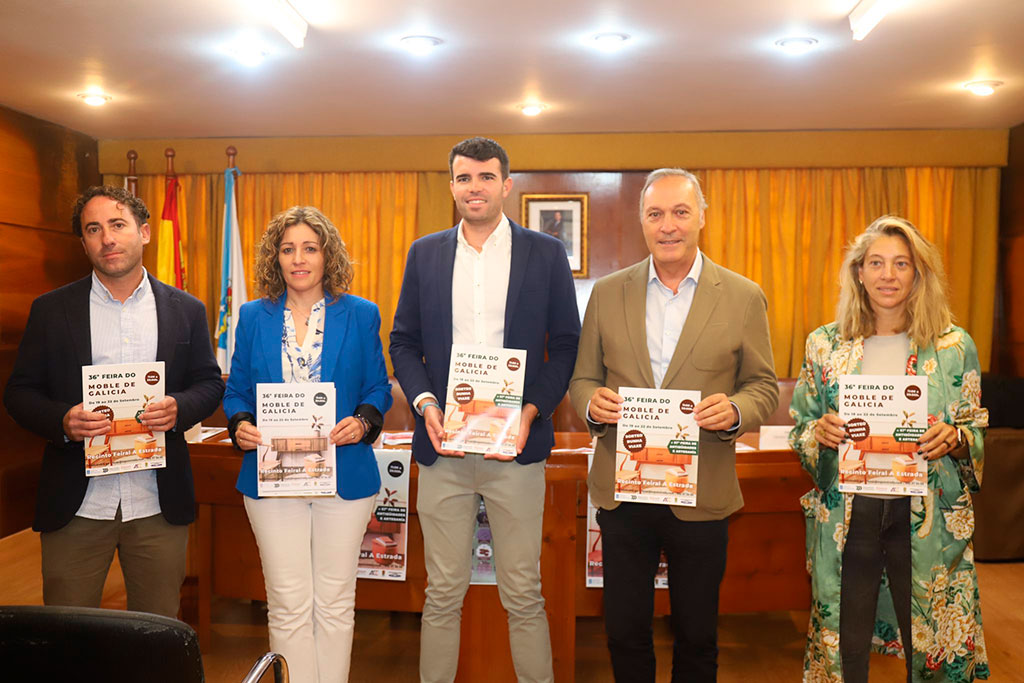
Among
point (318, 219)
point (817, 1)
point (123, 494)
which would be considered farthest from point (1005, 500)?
point (123, 494)

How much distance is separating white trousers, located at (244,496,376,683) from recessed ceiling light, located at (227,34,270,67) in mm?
2543

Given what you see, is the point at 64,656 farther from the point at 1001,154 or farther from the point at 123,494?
the point at 1001,154

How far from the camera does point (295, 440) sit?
86.3 inches

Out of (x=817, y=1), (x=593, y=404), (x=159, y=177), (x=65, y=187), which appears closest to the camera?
(x=593, y=404)

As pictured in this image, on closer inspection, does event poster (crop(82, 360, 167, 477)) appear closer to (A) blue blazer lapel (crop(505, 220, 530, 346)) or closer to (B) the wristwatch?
(B) the wristwatch

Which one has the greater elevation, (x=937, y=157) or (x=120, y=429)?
(x=937, y=157)

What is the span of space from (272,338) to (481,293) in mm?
633

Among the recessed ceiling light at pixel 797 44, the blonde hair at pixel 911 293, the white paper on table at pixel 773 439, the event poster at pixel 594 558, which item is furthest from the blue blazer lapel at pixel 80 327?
the recessed ceiling light at pixel 797 44

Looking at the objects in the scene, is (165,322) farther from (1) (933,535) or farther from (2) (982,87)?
(2) (982,87)

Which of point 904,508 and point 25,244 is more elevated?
point 25,244

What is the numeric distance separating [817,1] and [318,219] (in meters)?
2.40

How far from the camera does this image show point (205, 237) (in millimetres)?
6367

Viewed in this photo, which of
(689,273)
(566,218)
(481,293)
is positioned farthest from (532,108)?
(689,273)

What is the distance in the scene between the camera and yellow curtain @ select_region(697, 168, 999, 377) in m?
5.81
